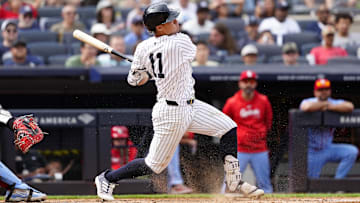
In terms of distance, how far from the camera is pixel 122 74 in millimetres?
8531

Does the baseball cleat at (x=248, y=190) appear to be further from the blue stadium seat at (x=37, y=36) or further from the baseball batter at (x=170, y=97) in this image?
the blue stadium seat at (x=37, y=36)

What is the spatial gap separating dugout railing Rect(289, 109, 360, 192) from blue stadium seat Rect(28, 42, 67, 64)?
3.46 meters

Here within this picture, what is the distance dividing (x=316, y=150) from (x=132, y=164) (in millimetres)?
2970

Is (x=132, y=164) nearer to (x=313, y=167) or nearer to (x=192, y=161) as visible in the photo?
(x=192, y=161)

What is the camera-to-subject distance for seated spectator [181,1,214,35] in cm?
1079

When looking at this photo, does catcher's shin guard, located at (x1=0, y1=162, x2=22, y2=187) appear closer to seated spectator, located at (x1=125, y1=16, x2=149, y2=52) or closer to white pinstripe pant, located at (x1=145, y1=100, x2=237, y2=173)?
white pinstripe pant, located at (x1=145, y1=100, x2=237, y2=173)

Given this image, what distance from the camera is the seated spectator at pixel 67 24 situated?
412 inches

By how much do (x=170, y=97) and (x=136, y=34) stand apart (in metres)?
4.68

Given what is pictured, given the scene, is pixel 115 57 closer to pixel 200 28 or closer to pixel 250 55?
pixel 250 55

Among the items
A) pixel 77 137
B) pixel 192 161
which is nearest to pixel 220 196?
pixel 192 161

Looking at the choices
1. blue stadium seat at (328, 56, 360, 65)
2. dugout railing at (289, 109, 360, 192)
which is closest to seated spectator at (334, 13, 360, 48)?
blue stadium seat at (328, 56, 360, 65)

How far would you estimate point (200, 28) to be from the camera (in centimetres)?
1093

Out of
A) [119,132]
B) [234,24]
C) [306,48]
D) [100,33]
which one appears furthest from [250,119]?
[234,24]

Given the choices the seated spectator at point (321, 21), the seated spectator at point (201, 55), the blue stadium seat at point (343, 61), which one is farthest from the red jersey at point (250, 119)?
the seated spectator at point (321, 21)
